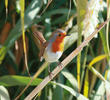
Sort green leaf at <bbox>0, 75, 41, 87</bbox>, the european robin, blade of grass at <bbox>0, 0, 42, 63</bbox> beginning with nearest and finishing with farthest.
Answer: the european robin < green leaf at <bbox>0, 75, 41, 87</bbox> < blade of grass at <bbox>0, 0, 42, 63</bbox>

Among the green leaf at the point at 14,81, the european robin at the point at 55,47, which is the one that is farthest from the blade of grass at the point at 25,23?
the european robin at the point at 55,47

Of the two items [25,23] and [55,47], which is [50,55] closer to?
[55,47]

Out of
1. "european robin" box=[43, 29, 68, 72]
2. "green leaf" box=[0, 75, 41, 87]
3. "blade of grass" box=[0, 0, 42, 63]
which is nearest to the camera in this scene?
"european robin" box=[43, 29, 68, 72]

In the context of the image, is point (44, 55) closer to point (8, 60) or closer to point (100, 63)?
point (100, 63)

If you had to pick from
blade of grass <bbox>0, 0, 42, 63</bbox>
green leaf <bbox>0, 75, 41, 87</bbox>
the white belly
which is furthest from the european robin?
blade of grass <bbox>0, 0, 42, 63</bbox>

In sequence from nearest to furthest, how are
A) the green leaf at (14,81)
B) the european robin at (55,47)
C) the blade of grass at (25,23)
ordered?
the european robin at (55,47) → the green leaf at (14,81) → the blade of grass at (25,23)

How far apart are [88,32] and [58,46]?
133 mm

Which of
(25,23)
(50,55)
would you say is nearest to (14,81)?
(50,55)

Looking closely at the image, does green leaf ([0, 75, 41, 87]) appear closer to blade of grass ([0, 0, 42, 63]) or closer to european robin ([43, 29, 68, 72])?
european robin ([43, 29, 68, 72])

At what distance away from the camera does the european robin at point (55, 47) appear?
0.90 metres

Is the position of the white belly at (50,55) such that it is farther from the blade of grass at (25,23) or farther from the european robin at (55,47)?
the blade of grass at (25,23)

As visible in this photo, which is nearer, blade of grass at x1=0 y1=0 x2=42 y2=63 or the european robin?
the european robin

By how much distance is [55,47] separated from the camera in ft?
2.99

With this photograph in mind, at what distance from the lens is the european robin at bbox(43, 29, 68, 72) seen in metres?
0.90
